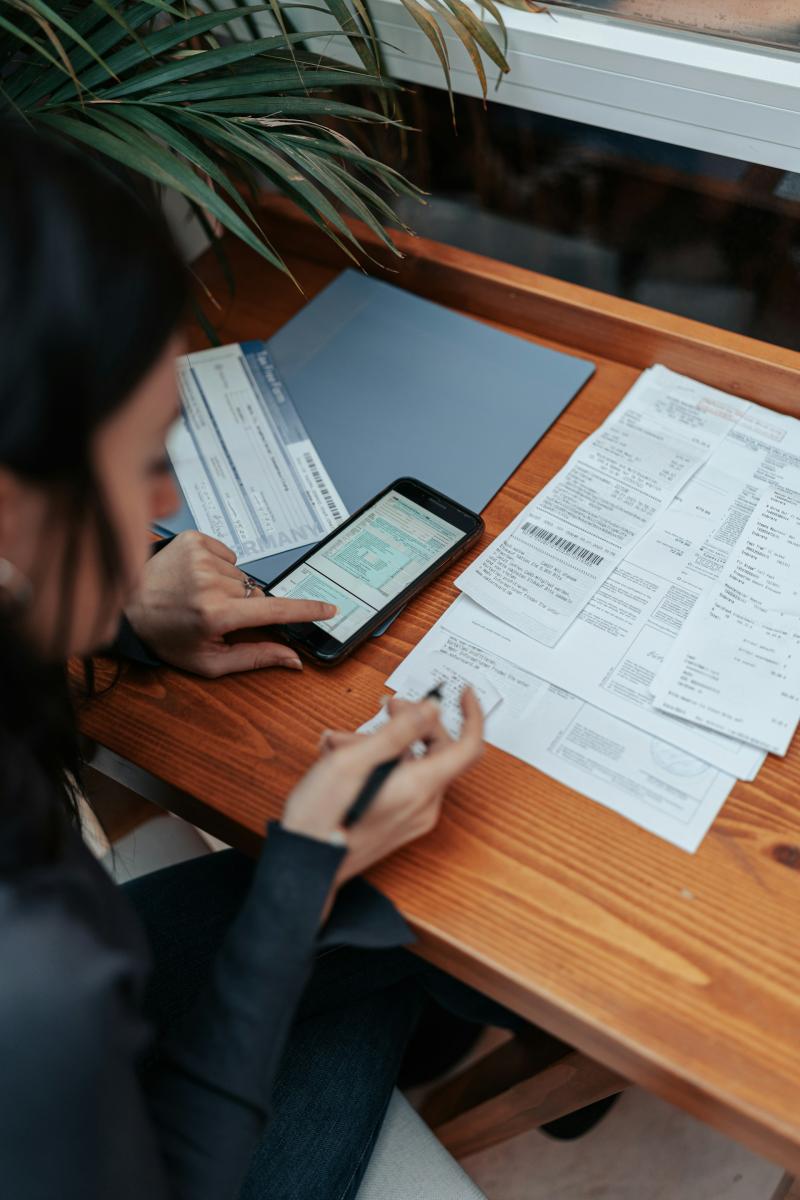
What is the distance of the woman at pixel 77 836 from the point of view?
1.47 ft

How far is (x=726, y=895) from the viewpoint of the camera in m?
0.61

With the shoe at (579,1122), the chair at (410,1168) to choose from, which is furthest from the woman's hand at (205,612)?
the shoe at (579,1122)

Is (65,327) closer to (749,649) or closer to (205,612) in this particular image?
(205,612)

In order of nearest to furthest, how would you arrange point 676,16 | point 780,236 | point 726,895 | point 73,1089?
point 73,1089 → point 726,895 → point 676,16 → point 780,236

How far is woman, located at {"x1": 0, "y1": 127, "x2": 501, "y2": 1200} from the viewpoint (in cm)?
45

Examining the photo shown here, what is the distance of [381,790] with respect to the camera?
593mm

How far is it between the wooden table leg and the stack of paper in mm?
309

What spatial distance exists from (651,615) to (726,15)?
564mm

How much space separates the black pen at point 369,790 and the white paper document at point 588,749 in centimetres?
11

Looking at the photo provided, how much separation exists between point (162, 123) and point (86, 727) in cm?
51

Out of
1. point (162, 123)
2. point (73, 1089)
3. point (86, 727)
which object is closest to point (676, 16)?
point (162, 123)

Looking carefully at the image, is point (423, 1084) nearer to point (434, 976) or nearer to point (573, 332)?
point (434, 976)

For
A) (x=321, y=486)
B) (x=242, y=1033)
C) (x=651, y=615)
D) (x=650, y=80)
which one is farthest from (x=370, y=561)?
(x=650, y=80)

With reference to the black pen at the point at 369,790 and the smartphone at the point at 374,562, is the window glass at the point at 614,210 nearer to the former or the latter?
the smartphone at the point at 374,562
